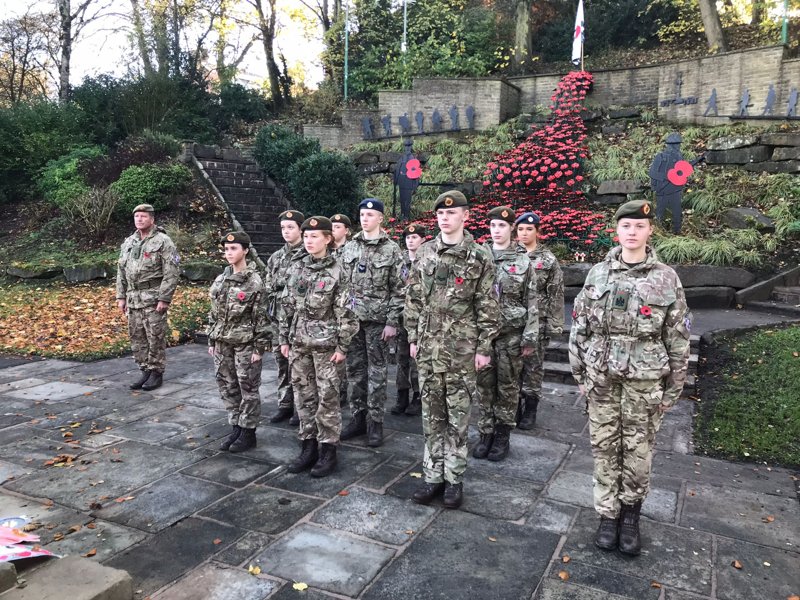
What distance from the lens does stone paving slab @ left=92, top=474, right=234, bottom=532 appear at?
147 inches

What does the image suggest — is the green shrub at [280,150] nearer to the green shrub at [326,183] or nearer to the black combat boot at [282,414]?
the green shrub at [326,183]

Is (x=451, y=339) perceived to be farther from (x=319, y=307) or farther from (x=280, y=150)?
(x=280, y=150)

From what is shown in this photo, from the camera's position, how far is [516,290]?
4.95 metres

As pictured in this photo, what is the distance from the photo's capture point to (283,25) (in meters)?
25.0

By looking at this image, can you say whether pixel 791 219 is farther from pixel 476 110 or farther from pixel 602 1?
pixel 602 1

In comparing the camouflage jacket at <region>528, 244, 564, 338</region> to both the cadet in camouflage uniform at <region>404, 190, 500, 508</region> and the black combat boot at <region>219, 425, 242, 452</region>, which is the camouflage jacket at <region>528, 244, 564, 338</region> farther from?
the black combat boot at <region>219, 425, 242, 452</region>

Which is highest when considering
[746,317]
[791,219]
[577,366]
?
[791,219]

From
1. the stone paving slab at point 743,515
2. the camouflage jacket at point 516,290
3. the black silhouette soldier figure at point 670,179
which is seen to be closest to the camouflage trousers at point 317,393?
the camouflage jacket at point 516,290

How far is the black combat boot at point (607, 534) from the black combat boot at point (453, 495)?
895 millimetres

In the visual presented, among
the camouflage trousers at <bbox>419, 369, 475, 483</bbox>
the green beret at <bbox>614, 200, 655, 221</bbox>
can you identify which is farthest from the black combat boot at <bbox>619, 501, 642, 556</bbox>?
the green beret at <bbox>614, 200, 655, 221</bbox>

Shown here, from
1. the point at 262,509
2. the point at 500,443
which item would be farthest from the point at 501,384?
the point at 262,509

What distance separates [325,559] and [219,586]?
58 cm

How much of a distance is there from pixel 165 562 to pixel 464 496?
1.96 meters

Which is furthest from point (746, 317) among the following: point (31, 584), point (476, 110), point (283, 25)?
point (283, 25)
